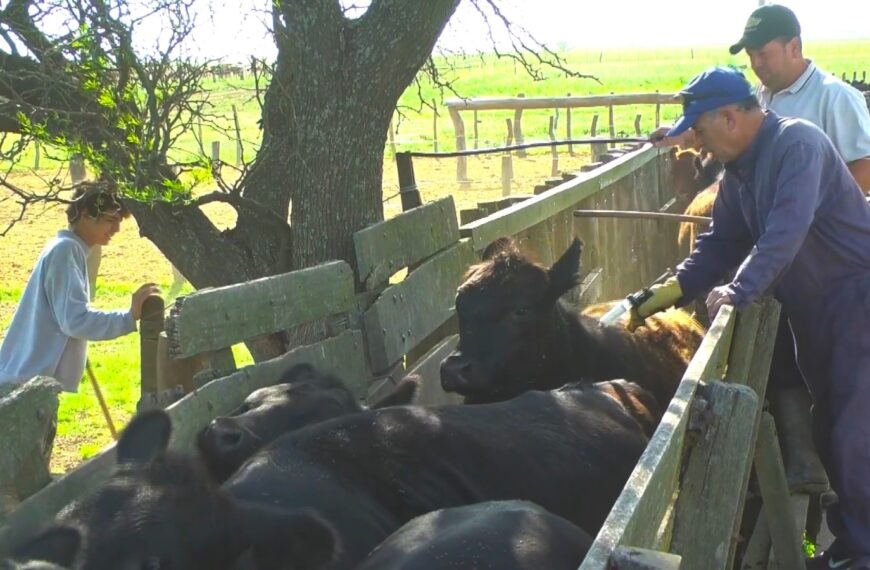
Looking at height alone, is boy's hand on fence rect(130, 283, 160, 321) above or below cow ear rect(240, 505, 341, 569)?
below

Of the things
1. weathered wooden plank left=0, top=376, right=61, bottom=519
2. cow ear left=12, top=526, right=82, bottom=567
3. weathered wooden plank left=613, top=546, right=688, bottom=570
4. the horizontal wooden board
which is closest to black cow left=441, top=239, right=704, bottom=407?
weathered wooden plank left=0, top=376, right=61, bottom=519

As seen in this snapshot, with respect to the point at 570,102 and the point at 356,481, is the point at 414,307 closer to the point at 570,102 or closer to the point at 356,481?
the point at 356,481

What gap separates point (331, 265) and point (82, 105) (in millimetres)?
1854

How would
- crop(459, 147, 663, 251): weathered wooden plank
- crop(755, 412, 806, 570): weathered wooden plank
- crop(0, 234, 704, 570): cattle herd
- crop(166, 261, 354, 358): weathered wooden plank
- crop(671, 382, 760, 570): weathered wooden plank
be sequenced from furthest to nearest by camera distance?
crop(459, 147, 663, 251): weathered wooden plank → crop(755, 412, 806, 570): weathered wooden plank → crop(166, 261, 354, 358): weathered wooden plank → crop(671, 382, 760, 570): weathered wooden plank → crop(0, 234, 704, 570): cattle herd

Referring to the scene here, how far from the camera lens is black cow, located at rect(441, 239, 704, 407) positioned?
5.40m

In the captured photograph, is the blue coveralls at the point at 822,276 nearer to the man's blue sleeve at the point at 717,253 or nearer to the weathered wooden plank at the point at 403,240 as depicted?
the man's blue sleeve at the point at 717,253

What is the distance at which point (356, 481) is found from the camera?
3.47 m

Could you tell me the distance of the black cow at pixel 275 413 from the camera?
12.8 feet

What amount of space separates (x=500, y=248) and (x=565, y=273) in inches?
20.3

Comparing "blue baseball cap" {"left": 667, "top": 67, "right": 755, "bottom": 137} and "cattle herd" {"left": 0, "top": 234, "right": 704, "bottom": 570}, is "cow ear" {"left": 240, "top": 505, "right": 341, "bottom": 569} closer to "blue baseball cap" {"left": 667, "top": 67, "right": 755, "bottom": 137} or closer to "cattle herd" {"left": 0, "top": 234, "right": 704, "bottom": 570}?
"cattle herd" {"left": 0, "top": 234, "right": 704, "bottom": 570}

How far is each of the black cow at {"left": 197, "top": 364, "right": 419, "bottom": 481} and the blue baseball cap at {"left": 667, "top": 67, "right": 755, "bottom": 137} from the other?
1.78 m

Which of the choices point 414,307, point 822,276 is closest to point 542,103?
point 414,307

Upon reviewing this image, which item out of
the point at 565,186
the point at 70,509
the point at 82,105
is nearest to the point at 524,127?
the point at 565,186

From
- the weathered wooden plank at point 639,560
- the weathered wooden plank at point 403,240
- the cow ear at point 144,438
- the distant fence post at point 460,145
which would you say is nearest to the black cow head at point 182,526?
the cow ear at point 144,438
